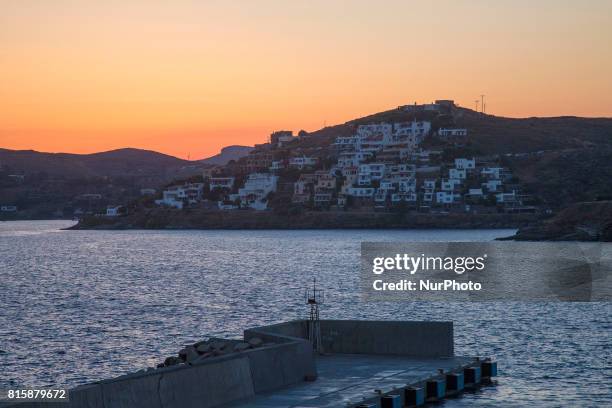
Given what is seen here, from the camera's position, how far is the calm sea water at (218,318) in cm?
3072

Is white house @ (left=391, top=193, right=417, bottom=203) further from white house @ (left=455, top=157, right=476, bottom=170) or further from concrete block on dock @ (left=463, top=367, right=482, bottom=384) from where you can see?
concrete block on dock @ (left=463, top=367, right=482, bottom=384)

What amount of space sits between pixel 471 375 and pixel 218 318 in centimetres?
2290

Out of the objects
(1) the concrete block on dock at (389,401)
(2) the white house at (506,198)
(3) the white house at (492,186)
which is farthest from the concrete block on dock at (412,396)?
(3) the white house at (492,186)

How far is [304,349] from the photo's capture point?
2277 centimetres

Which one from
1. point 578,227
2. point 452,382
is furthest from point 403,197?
point 452,382

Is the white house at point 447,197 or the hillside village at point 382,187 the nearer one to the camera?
the white house at point 447,197

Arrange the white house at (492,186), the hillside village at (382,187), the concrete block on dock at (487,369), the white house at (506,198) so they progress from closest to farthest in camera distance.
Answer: the concrete block on dock at (487,369) → the white house at (506,198) → the hillside village at (382,187) → the white house at (492,186)

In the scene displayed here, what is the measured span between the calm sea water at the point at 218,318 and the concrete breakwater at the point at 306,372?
5.30 feet

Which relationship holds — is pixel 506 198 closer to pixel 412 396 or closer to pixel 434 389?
pixel 434 389

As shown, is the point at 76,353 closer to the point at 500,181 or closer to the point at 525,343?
the point at 525,343

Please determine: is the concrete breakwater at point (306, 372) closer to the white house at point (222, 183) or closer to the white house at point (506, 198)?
the white house at point (506, 198)

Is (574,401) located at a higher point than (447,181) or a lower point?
lower

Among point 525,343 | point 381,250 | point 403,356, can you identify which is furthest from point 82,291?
point 381,250

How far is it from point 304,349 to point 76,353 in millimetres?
15734
